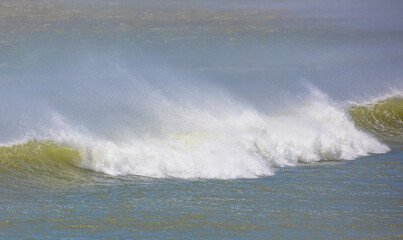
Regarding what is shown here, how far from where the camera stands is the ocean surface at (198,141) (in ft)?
40.6

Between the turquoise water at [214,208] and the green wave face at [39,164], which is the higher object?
the green wave face at [39,164]

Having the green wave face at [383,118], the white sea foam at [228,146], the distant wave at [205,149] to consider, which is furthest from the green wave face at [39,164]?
the green wave face at [383,118]

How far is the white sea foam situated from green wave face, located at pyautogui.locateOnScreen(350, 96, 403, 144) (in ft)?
5.18

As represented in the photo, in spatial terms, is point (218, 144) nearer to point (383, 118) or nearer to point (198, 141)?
point (198, 141)

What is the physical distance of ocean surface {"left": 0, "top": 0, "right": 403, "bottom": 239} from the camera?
12383mm

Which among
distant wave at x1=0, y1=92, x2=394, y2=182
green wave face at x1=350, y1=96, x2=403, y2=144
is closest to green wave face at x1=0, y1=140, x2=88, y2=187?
distant wave at x1=0, y1=92, x2=394, y2=182

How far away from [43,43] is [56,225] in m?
31.9

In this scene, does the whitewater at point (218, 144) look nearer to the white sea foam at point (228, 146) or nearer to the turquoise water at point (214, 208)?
the white sea foam at point (228, 146)

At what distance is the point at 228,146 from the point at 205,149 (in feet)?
2.39

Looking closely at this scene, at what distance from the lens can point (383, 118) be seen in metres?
23.8

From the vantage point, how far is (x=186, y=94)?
26.1 m

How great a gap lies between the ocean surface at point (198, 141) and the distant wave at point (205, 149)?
5cm

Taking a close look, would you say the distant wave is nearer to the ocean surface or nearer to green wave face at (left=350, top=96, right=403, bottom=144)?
the ocean surface

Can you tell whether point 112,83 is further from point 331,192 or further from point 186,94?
point 331,192
